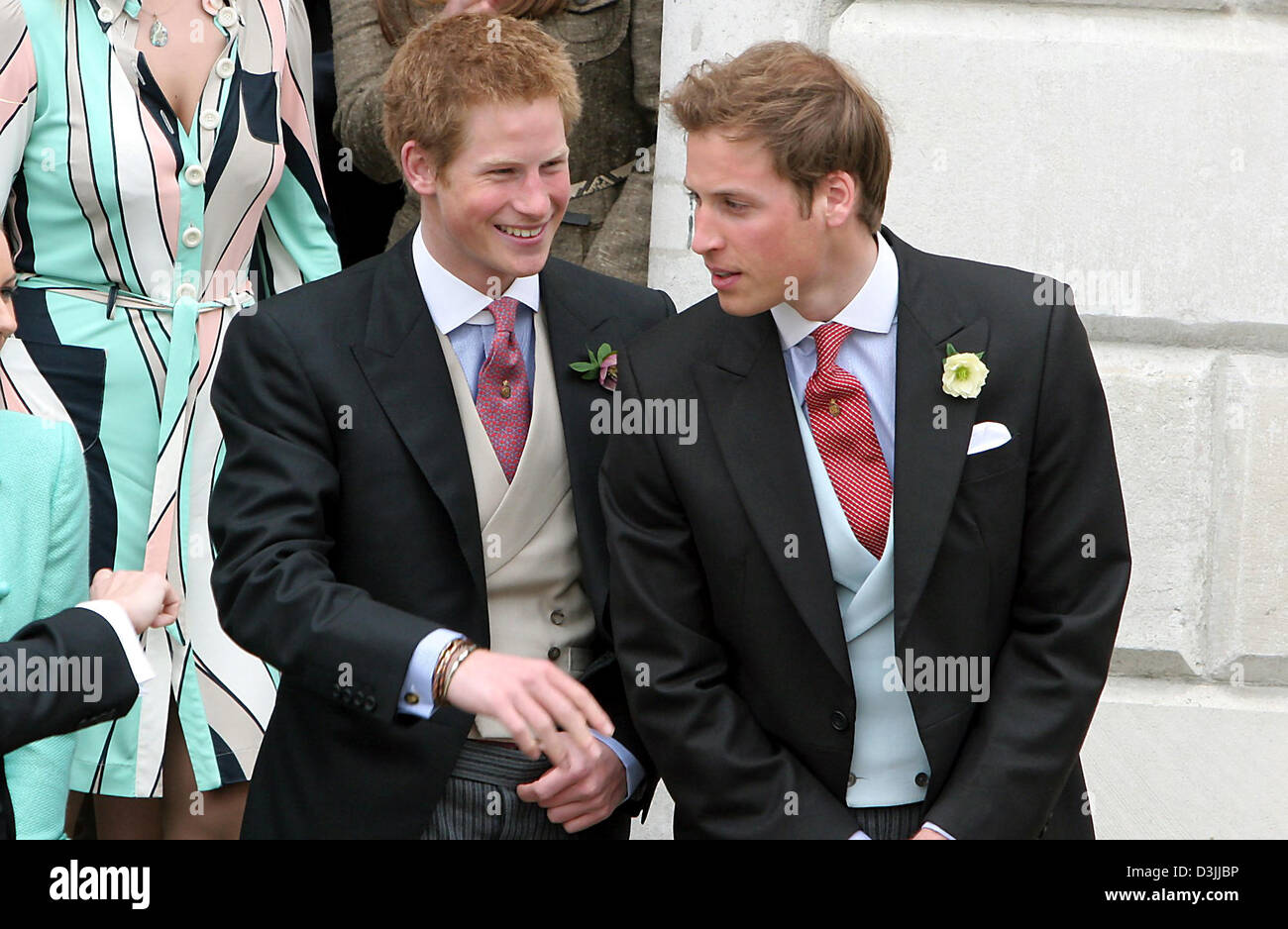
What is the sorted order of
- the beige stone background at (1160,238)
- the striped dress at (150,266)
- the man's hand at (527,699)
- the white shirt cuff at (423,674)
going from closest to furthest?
1. the man's hand at (527,699)
2. the white shirt cuff at (423,674)
3. the striped dress at (150,266)
4. the beige stone background at (1160,238)

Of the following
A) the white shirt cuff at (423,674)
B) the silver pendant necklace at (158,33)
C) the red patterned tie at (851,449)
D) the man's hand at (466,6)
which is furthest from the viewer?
the man's hand at (466,6)

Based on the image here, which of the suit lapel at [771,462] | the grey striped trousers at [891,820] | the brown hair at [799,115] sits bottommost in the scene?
the grey striped trousers at [891,820]

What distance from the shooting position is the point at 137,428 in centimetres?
368

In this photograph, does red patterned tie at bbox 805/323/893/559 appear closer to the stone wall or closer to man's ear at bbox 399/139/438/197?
man's ear at bbox 399/139/438/197

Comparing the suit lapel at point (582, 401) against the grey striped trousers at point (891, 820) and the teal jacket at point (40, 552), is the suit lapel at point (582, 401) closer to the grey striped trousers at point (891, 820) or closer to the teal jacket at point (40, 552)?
the grey striped trousers at point (891, 820)

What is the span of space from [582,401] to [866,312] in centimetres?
51

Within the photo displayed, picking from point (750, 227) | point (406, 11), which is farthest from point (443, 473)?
point (406, 11)

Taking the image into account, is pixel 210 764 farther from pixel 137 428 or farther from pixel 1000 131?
pixel 1000 131

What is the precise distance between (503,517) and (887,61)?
220cm

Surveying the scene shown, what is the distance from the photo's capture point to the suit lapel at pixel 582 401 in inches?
115

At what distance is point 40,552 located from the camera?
2885 mm

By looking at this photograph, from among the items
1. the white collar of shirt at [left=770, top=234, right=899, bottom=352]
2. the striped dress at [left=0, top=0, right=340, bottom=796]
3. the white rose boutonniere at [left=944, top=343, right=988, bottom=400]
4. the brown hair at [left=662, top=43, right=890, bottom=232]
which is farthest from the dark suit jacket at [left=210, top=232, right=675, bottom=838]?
the striped dress at [left=0, top=0, right=340, bottom=796]

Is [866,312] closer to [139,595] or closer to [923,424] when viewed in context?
[923,424]

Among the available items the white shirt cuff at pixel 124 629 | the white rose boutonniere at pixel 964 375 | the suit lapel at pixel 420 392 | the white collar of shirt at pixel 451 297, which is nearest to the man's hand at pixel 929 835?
the white rose boutonniere at pixel 964 375
